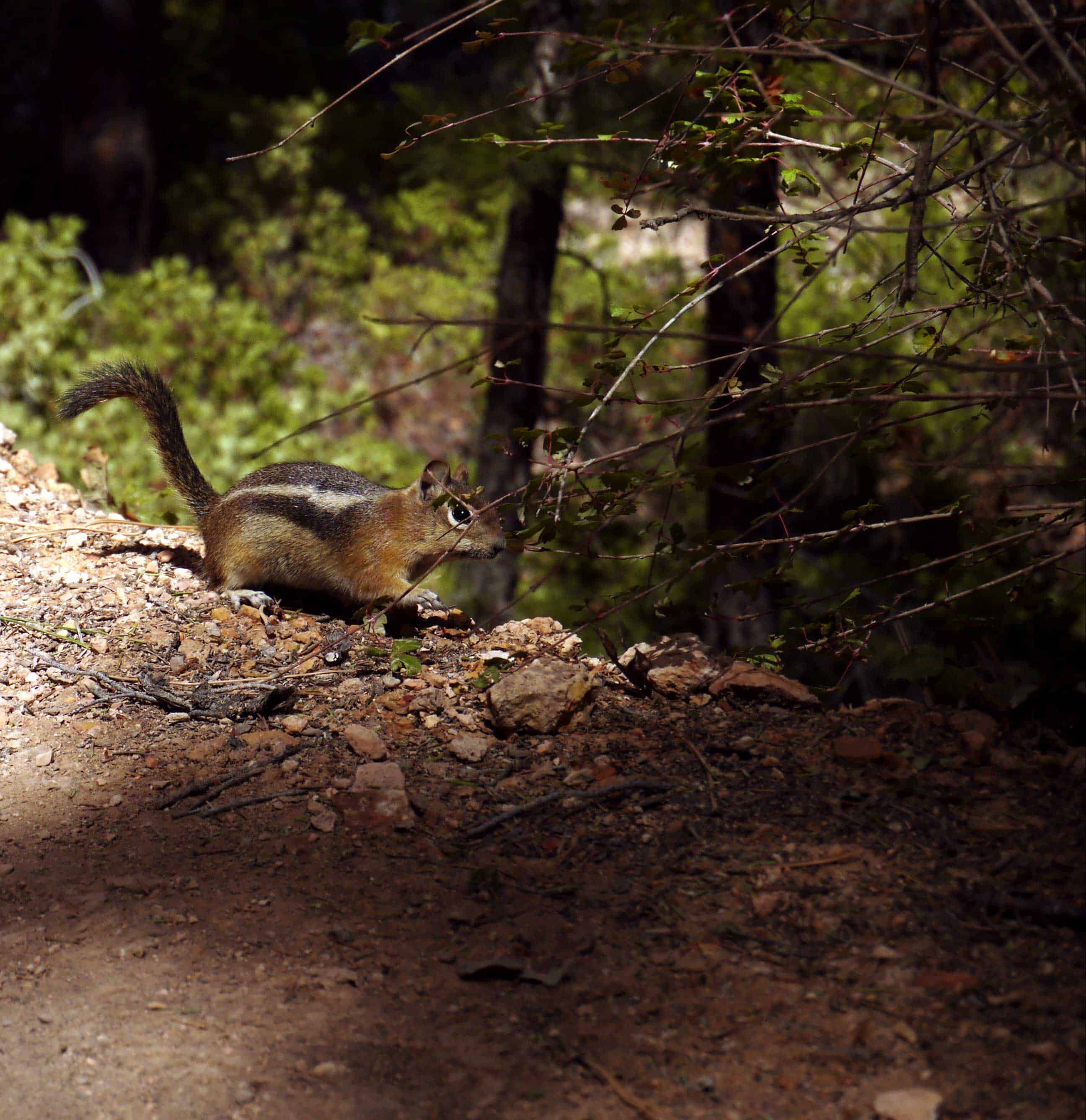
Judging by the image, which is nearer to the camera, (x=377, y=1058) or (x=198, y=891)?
(x=377, y=1058)

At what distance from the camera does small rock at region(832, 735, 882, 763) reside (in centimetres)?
287

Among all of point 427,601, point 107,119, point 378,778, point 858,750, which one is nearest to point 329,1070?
point 378,778

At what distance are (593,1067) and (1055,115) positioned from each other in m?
2.13

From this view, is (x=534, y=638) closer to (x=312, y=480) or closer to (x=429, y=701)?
(x=429, y=701)

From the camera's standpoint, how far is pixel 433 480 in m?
4.40

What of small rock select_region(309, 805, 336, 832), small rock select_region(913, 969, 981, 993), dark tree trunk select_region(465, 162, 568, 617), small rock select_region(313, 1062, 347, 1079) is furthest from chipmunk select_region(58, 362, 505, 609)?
dark tree trunk select_region(465, 162, 568, 617)

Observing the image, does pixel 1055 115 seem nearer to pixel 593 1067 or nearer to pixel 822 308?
pixel 593 1067

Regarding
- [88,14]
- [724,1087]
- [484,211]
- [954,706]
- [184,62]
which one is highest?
[184,62]

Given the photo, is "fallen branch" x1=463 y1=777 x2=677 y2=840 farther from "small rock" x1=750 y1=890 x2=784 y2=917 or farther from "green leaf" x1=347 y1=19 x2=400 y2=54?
"green leaf" x1=347 y1=19 x2=400 y2=54

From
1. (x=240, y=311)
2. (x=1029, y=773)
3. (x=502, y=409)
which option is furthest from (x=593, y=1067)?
(x=240, y=311)

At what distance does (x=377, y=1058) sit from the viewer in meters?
2.14

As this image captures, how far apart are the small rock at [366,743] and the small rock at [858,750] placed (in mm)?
1193

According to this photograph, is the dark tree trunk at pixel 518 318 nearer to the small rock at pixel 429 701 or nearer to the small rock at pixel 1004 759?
the small rock at pixel 429 701

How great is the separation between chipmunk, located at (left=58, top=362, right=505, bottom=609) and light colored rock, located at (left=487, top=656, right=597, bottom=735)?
1003mm
